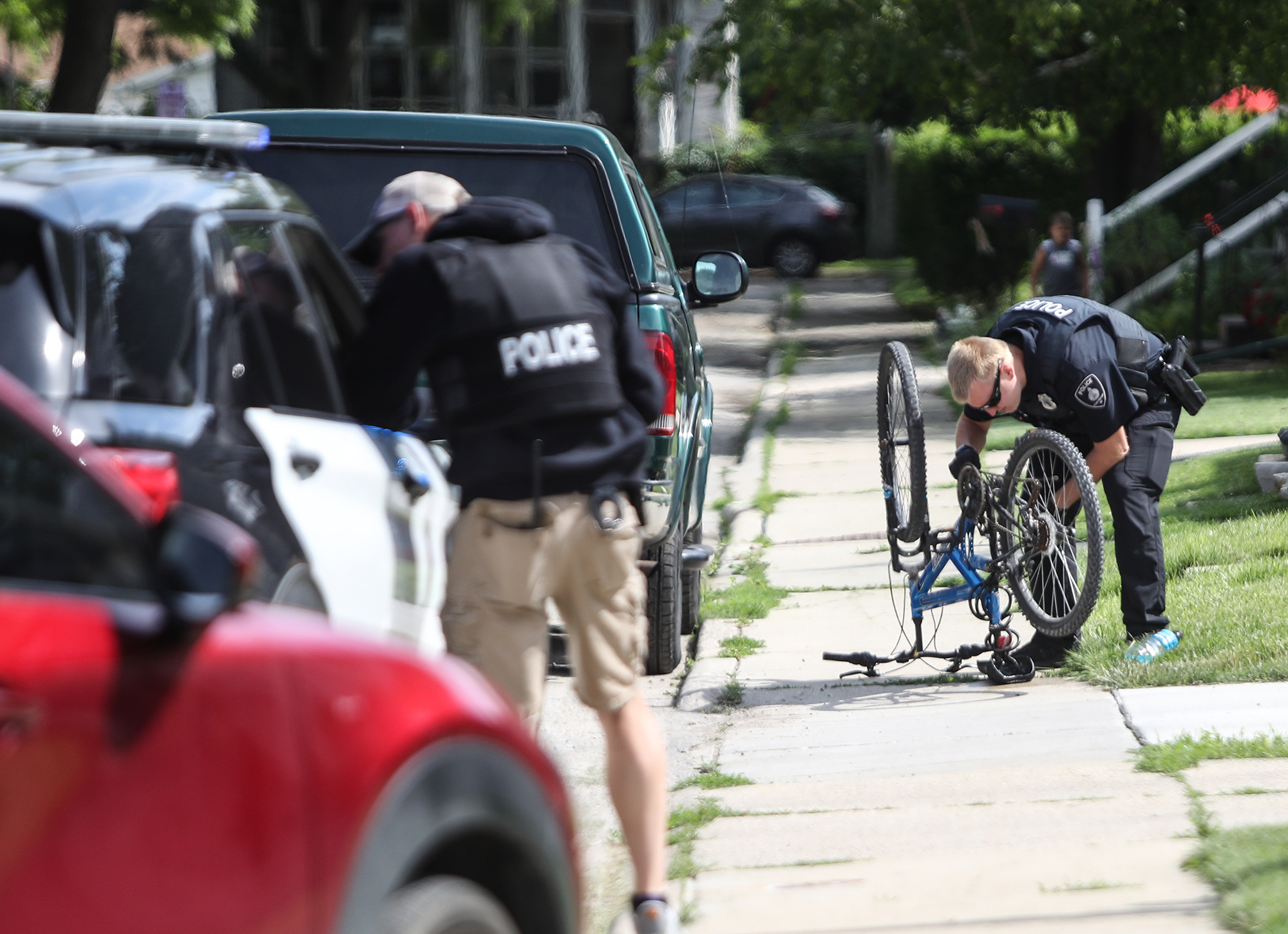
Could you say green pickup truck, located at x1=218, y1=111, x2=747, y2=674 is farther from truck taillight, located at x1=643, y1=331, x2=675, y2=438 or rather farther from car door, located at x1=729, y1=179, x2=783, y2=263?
car door, located at x1=729, y1=179, x2=783, y2=263

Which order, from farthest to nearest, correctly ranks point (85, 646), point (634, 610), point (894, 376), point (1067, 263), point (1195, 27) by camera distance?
point (1067, 263) → point (1195, 27) → point (894, 376) → point (634, 610) → point (85, 646)

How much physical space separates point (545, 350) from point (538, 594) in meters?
0.55

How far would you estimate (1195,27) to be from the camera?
15484 mm

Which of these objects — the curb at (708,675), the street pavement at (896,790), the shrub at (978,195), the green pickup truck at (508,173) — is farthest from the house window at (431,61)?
the green pickup truck at (508,173)

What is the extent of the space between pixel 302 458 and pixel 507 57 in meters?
34.4

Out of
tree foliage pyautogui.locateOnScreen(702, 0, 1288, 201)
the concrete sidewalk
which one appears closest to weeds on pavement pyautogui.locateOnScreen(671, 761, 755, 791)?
the concrete sidewalk

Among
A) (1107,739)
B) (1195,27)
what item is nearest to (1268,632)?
(1107,739)

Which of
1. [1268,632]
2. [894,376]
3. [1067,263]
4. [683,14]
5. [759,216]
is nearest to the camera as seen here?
[1268,632]

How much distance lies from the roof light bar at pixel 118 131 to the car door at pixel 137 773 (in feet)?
6.39

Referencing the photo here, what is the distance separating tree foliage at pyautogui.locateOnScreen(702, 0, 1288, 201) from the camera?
15102mm

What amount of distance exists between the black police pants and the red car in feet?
13.9

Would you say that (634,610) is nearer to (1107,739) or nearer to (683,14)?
(1107,739)

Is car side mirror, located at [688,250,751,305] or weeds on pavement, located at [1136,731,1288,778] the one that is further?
car side mirror, located at [688,250,751,305]

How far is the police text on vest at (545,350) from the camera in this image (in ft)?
11.7
